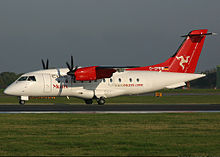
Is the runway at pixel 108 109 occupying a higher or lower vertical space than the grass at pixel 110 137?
lower

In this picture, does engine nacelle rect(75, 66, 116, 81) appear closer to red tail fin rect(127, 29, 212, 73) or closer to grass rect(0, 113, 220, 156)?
red tail fin rect(127, 29, 212, 73)

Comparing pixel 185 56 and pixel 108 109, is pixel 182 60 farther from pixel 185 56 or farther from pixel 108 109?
pixel 108 109

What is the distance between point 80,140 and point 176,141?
3.71 m

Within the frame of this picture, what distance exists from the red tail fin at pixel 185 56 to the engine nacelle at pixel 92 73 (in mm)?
5459

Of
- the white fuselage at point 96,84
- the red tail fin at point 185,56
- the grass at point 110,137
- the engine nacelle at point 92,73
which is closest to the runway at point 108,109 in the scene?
the white fuselage at point 96,84

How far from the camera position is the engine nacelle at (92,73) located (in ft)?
129

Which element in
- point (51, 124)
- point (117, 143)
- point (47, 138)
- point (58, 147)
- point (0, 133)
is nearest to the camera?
point (58, 147)

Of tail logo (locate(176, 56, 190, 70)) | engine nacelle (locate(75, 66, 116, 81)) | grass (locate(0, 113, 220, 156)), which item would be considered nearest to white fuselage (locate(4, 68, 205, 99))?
engine nacelle (locate(75, 66, 116, 81))

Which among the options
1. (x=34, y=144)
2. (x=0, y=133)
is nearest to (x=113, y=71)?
(x=0, y=133)

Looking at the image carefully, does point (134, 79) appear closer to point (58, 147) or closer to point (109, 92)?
point (109, 92)

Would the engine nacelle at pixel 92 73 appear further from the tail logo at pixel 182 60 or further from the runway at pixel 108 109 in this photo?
the tail logo at pixel 182 60

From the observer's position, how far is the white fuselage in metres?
39.2

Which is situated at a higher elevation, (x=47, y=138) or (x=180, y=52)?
(x=180, y=52)

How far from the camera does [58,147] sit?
1377 cm
